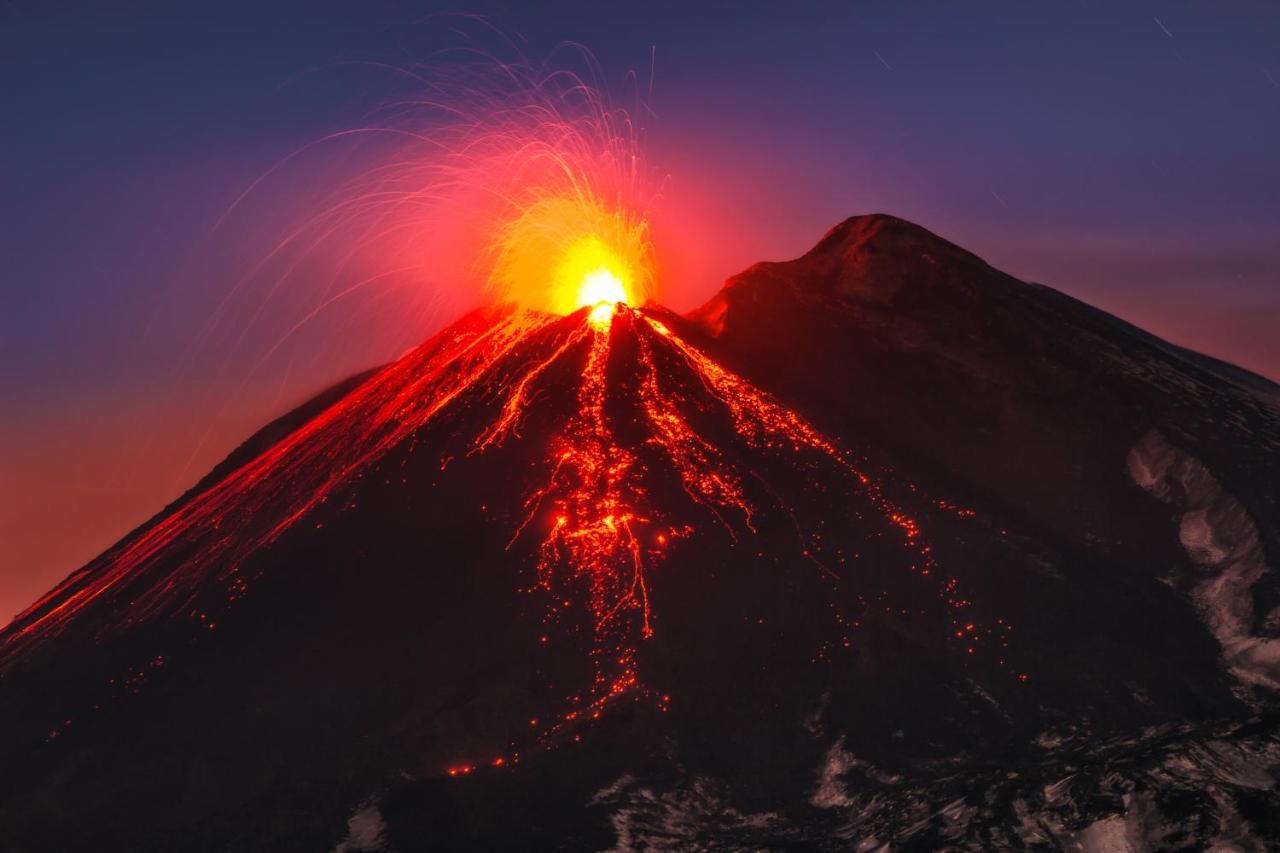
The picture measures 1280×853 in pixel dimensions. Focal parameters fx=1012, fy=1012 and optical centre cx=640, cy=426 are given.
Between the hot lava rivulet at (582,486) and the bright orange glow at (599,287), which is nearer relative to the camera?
the hot lava rivulet at (582,486)

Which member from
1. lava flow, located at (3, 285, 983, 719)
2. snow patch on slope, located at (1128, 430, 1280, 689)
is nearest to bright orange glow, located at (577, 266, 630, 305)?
lava flow, located at (3, 285, 983, 719)

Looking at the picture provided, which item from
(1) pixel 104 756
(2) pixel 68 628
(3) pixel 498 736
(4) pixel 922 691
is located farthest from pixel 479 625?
(2) pixel 68 628

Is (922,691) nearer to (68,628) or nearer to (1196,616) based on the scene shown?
(1196,616)

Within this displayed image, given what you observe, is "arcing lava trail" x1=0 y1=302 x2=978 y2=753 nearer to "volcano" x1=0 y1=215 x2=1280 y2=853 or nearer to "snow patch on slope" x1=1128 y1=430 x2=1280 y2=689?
"volcano" x1=0 y1=215 x2=1280 y2=853

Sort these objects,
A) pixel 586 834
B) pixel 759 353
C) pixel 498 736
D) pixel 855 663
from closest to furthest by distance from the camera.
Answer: pixel 586 834, pixel 498 736, pixel 855 663, pixel 759 353

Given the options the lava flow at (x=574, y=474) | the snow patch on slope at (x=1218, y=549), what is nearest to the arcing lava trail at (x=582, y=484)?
the lava flow at (x=574, y=474)

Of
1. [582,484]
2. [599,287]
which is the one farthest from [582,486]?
[599,287]

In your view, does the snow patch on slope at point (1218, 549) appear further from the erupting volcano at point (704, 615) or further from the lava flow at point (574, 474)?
the lava flow at point (574, 474)
